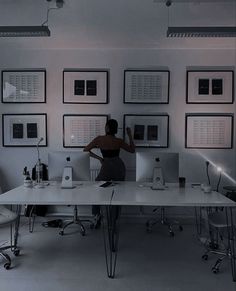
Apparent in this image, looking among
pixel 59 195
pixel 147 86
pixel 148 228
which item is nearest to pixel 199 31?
pixel 147 86

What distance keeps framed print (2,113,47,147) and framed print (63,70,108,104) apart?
561mm

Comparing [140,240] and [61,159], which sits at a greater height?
[61,159]

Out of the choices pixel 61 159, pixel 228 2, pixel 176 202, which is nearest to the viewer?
pixel 176 202

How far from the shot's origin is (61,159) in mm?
3545

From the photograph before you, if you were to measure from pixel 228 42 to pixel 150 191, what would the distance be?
2694mm

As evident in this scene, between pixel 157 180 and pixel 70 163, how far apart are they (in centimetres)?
104

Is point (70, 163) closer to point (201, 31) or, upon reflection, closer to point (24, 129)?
point (24, 129)

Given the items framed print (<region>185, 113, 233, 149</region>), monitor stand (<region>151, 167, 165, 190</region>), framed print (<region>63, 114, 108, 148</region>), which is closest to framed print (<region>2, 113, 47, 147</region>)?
framed print (<region>63, 114, 108, 148</region>)

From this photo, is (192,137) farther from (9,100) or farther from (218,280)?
(9,100)

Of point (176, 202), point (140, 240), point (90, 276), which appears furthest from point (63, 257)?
point (176, 202)

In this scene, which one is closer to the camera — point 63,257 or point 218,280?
point 218,280

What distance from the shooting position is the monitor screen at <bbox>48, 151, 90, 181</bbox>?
11.6 feet

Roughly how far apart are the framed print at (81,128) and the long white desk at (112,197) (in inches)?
51.7

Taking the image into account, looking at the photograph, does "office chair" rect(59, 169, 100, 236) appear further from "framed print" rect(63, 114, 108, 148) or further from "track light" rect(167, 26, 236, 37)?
"track light" rect(167, 26, 236, 37)
